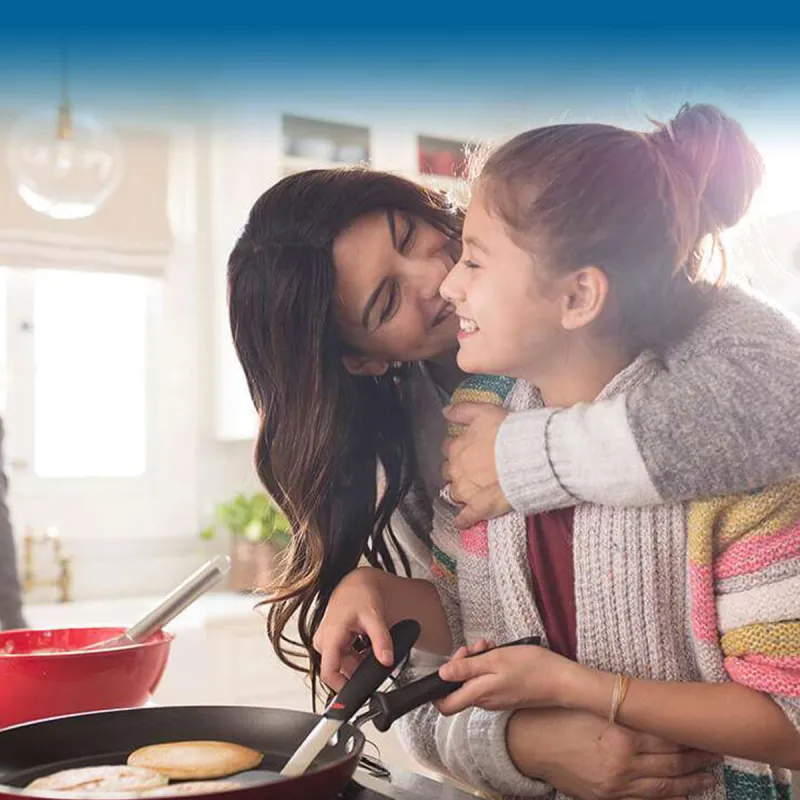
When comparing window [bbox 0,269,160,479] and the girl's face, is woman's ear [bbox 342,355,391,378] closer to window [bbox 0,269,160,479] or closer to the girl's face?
the girl's face

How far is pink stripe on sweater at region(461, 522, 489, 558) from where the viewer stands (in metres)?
1.01

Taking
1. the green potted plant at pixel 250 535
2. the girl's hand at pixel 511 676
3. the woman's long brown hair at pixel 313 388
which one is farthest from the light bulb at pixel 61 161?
the girl's hand at pixel 511 676

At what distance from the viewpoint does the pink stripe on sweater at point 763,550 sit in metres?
0.82

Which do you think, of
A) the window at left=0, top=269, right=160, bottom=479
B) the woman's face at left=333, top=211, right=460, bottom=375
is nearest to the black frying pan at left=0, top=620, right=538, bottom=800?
the woman's face at left=333, top=211, right=460, bottom=375

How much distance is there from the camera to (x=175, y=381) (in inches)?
136

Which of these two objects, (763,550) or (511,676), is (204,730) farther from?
(763,550)

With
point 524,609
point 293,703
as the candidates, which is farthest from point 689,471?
point 293,703

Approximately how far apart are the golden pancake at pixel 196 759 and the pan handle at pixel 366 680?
69 mm

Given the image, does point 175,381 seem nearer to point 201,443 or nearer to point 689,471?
point 201,443

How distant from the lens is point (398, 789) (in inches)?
31.4

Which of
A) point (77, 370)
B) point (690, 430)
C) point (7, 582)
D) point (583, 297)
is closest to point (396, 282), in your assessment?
point (583, 297)

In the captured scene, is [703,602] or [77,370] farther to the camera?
[77,370]

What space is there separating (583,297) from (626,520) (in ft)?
0.62

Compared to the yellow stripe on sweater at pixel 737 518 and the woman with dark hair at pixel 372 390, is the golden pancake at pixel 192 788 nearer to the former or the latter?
the woman with dark hair at pixel 372 390
